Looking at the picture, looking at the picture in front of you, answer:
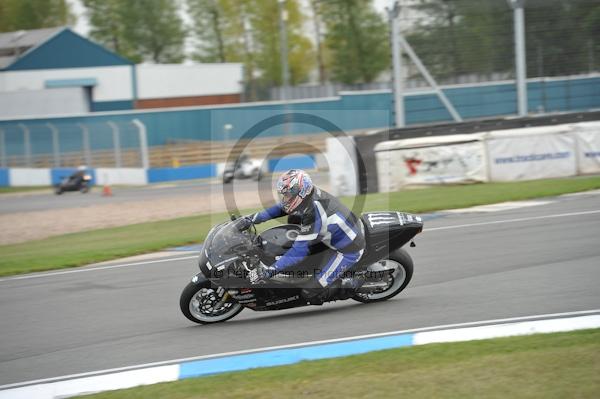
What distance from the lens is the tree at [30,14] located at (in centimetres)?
7375

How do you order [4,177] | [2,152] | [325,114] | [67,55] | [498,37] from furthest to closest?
[67,55] < [325,114] < [4,177] < [2,152] < [498,37]

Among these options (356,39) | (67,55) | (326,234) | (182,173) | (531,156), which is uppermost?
(356,39)

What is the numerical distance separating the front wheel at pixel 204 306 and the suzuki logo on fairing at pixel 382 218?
1.75 meters

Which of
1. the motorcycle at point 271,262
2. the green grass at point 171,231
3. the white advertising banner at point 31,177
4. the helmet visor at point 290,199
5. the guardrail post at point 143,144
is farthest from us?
the white advertising banner at point 31,177

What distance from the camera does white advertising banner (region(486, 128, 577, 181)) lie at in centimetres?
2078

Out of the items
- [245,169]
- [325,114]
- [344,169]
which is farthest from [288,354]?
[325,114]

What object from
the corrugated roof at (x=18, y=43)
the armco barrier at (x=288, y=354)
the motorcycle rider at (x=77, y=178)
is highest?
the corrugated roof at (x=18, y=43)

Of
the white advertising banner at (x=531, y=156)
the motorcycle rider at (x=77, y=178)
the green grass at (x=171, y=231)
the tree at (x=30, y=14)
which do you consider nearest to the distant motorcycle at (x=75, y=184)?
the motorcycle rider at (x=77, y=178)

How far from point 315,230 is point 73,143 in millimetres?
33044

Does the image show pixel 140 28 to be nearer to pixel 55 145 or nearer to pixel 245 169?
pixel 55 145

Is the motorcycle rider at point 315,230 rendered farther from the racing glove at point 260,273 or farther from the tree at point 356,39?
the tree at point 356,39

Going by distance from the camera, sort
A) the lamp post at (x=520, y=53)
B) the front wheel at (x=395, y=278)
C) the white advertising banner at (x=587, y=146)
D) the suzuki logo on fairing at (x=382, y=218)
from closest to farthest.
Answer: the suzuki logo on fairing at (x=382, y=218)
the front wheel at (x=395, y=278)
the white advertising banner at (x=587, y=146)
the lamp post at (x=520, y=53)

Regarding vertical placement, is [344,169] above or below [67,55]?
below

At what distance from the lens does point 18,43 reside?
58500 mm
